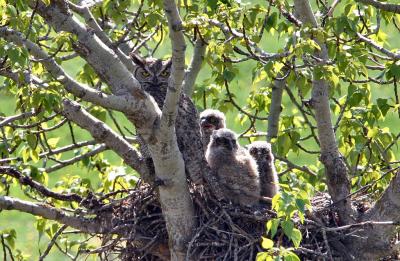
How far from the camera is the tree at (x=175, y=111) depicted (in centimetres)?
546

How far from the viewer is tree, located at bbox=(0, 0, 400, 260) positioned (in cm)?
546

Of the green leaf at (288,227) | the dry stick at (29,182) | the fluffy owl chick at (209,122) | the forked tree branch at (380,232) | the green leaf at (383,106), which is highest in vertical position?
the fluffy owl chick at (209,122)

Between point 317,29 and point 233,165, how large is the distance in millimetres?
1662

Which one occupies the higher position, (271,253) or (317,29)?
(317,29)

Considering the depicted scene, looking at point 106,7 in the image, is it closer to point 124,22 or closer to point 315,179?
point 124,22

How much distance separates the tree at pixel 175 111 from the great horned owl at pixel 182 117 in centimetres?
10

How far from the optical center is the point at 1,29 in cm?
570

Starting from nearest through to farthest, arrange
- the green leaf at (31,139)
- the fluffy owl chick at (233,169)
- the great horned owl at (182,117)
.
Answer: the great horned owl at (182,117) → the green leaf at (31,139) → the fluffy owl chick at (233,169)

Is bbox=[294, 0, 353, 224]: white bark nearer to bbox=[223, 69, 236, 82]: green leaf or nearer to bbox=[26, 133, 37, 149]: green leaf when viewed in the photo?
bbox=[223, 69, 236, 82]: green leaf

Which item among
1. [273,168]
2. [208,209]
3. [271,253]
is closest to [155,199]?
[208,209]

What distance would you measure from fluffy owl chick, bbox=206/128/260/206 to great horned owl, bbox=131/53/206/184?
0.37 metres

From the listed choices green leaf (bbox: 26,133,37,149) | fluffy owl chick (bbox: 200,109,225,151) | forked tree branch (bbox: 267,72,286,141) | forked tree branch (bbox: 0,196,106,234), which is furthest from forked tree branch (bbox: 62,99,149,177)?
forked tree branch (bbox: 267,72,286,141)

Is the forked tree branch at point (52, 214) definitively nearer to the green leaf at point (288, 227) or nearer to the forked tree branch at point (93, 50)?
the forked tree branch at point (93, 50)

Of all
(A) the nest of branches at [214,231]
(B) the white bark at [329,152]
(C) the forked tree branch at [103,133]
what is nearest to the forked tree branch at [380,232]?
(A) the nest of branches at [214,231]
